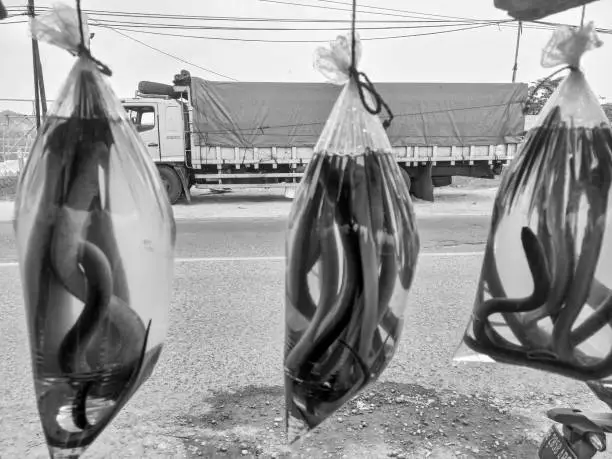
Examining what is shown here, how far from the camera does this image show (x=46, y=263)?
0.84 metres

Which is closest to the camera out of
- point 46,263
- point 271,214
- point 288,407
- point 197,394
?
point 46,263

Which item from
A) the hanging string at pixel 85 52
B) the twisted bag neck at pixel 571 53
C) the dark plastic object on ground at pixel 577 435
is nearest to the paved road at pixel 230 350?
the dark plastic object on ground at pixel 577 435

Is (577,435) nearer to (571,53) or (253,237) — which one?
(571,53)

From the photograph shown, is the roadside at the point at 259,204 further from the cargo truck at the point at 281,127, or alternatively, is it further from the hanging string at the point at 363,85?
the hanging string at the point at 363,85

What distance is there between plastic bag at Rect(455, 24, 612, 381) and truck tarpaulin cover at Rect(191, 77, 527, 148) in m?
7.66

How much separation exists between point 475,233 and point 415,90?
12.0 ft

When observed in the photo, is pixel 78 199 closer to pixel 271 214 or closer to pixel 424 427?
pixel 424 427

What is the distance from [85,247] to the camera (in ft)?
2.75

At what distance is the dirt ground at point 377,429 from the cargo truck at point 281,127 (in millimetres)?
6765

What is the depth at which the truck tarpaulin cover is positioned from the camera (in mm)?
8562

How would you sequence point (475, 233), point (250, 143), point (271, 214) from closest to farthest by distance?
1. point (475, 233)
2. point (271, 214)
3. point (250, 143)

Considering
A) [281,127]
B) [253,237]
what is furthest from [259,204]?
[253,237]

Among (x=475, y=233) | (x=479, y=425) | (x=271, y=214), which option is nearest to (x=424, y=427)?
(x=479, y=425)

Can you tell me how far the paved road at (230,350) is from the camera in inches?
79.4
